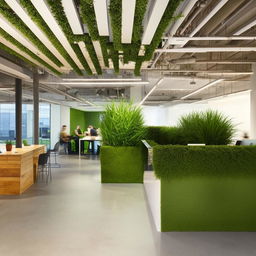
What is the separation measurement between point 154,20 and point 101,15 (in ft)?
2.47

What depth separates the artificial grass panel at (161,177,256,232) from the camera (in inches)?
158

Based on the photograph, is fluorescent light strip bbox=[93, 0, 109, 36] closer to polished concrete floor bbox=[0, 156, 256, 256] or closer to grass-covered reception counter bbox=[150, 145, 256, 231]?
grass-covered reception counter bbox=[150, 145, 256, 231]

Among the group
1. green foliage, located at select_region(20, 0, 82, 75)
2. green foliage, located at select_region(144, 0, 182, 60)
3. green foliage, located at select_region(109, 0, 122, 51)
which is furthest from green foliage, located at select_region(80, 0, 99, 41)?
green foliage, located at select_region(144, 0, 182, 60)

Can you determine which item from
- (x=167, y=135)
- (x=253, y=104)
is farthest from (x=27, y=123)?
(x=253, y=104)

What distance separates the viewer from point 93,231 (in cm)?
403

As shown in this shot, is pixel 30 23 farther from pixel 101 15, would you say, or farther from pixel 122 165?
pixel 122 165

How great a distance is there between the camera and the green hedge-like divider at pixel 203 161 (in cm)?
394

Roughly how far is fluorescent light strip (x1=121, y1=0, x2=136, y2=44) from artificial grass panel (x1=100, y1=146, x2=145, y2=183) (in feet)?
9.49

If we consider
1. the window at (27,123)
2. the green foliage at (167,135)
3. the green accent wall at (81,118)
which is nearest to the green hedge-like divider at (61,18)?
the green foliage at (167,135)

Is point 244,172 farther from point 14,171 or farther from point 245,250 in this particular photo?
point 14,171

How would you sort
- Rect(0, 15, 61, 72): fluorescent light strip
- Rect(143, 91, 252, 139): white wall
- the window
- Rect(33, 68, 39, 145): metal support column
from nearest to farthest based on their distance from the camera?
Rect(0, 15, 61, 72): fluorescent light strip, Rect(33, 68, 39, 145): metal support column, Rect(143, 91, 252, 139): white wall, the window

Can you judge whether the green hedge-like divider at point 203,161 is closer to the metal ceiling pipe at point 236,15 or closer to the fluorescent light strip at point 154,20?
the fluorescent light strip at point 154,20

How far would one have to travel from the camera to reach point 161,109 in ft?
73.4

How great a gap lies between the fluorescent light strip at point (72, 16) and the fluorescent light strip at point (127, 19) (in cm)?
64
